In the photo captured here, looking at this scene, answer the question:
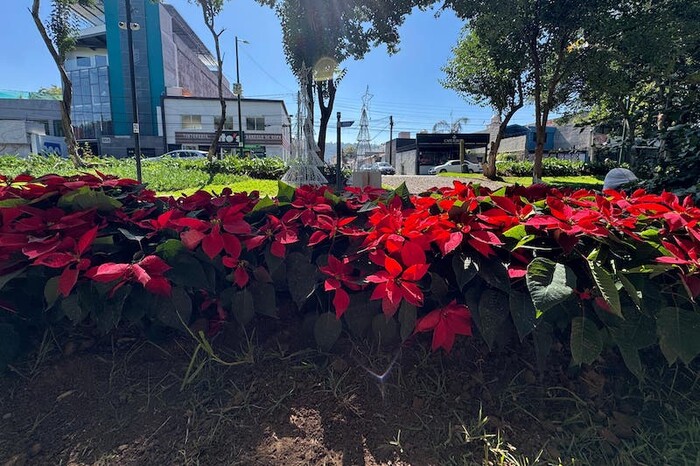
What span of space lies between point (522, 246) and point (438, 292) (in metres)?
0.30

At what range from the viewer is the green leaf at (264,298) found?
4.49 feet

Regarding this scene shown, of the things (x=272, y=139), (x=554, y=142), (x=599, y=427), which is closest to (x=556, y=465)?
(x=599, y=427)

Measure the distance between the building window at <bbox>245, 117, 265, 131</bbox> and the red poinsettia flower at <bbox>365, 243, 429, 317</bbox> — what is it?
3781 cm

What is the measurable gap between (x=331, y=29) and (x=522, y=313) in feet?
39.7

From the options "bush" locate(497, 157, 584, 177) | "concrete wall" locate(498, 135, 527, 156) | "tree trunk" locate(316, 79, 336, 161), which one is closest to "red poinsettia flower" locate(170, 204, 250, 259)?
"tree trunk" locate(316, 79, 336, 161)

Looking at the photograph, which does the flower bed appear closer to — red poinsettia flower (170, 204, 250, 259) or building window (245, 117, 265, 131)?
red poinsettia flower (170, 204, 250, 259)

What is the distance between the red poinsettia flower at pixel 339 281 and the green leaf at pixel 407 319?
169mm

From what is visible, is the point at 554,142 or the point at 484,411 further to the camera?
the point at 554,142

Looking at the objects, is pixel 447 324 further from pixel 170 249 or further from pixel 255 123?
pixel 255 123

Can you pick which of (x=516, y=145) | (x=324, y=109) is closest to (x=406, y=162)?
(x=516, y=145)

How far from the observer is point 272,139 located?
36625 millimetres

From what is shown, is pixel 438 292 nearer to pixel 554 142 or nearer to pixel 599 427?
pixel 599 427

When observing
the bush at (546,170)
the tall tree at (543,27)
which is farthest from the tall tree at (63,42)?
the bush at (546,170)

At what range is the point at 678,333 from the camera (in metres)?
1.12
